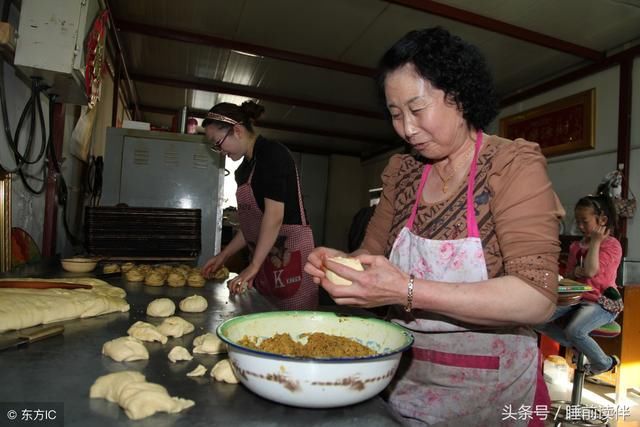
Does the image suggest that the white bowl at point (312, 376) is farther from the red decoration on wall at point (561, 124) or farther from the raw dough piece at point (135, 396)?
the red decoration on wall at point (561, 124)

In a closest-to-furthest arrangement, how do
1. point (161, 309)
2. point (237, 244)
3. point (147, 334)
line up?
point (147, 334)
point (161, 309)
point (237, 244)

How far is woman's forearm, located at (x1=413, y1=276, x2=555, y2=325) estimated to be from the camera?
40.5 inches

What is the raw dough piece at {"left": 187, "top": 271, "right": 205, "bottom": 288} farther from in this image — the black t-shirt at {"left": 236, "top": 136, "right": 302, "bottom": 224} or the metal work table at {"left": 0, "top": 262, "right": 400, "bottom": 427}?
the metal work table at {"left": 0, "top": 262, "right": 400, "bottom": 427}

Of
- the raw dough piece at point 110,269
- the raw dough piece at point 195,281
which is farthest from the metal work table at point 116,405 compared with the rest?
the raw dough piece at point 110,269

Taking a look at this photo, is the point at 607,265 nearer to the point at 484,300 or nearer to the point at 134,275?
the point at 484,300

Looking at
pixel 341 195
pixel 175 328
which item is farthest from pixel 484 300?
pixel 341 195

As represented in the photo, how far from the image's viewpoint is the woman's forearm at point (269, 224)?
2.53 m

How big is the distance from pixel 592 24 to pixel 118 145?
5.12m

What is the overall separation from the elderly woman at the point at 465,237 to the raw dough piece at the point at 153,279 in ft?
4.30

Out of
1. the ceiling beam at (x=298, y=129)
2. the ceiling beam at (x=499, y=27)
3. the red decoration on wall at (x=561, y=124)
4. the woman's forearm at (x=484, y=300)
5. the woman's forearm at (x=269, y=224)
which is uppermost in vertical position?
the ceiling beam at (x=298, y=129)

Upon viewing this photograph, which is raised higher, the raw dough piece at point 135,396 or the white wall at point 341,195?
the white wall at point 341,195

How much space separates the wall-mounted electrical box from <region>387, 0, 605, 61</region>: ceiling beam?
2.92m

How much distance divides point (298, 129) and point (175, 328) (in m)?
9.02

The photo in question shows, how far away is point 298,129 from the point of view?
10.0 meters
